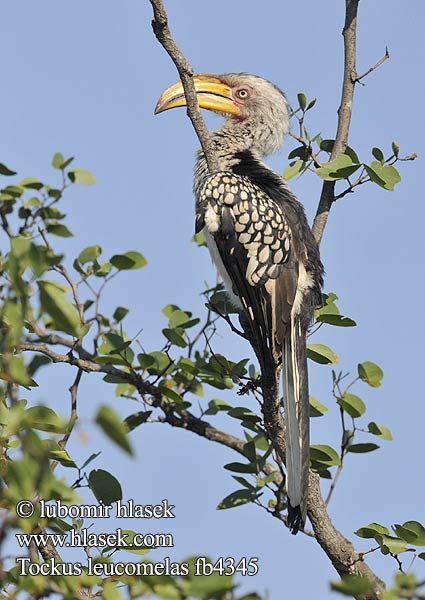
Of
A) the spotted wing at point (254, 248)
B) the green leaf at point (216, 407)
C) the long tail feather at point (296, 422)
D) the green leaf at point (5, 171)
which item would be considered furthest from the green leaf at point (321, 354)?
the green leaf at point (5, 171)

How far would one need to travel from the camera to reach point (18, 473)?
134cm

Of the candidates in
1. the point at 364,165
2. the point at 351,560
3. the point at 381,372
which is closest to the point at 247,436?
the point at 381,372

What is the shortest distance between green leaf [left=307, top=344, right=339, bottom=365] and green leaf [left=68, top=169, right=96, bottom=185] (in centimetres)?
118

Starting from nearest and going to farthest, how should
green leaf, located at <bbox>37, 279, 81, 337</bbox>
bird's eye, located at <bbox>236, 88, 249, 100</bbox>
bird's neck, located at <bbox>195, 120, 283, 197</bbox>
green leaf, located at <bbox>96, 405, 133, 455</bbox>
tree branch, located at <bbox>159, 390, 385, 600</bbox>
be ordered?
green leaf, located at <bbox>96, 405, 133, 455</bbox>, green leaf, located at <bbox>37, 279, 81, 337</bbox>, tree branch, located at <bbox>159, 390, 385, 600</bbox>, bird's neck, located at <bbox>195, 120, 283, 197</bbox>, bird's eye, located at <bbox>236, 88, 249, 100</bbox>

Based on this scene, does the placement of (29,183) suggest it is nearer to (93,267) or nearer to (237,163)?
(93,267)

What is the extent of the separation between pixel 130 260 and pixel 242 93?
1.89 meters

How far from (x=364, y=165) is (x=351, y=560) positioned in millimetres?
1591

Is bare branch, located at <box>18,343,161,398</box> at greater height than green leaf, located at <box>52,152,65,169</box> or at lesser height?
lesser

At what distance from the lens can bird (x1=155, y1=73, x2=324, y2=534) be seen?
138 inches

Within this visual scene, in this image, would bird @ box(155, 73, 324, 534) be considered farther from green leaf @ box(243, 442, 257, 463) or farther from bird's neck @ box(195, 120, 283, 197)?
green leaf @ box(243, 442, 257, 463)

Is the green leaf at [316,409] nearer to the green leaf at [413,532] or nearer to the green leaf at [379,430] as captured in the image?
the green leaf at [379,430]

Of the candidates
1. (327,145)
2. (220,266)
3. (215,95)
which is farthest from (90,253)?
(215,95)

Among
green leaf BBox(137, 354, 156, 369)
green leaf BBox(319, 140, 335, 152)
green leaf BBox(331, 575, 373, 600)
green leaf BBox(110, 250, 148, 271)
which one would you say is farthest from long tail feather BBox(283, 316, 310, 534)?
green leaf BBox(331, 575, 373, 600)

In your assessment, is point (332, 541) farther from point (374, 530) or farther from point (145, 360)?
point (145, 360)
